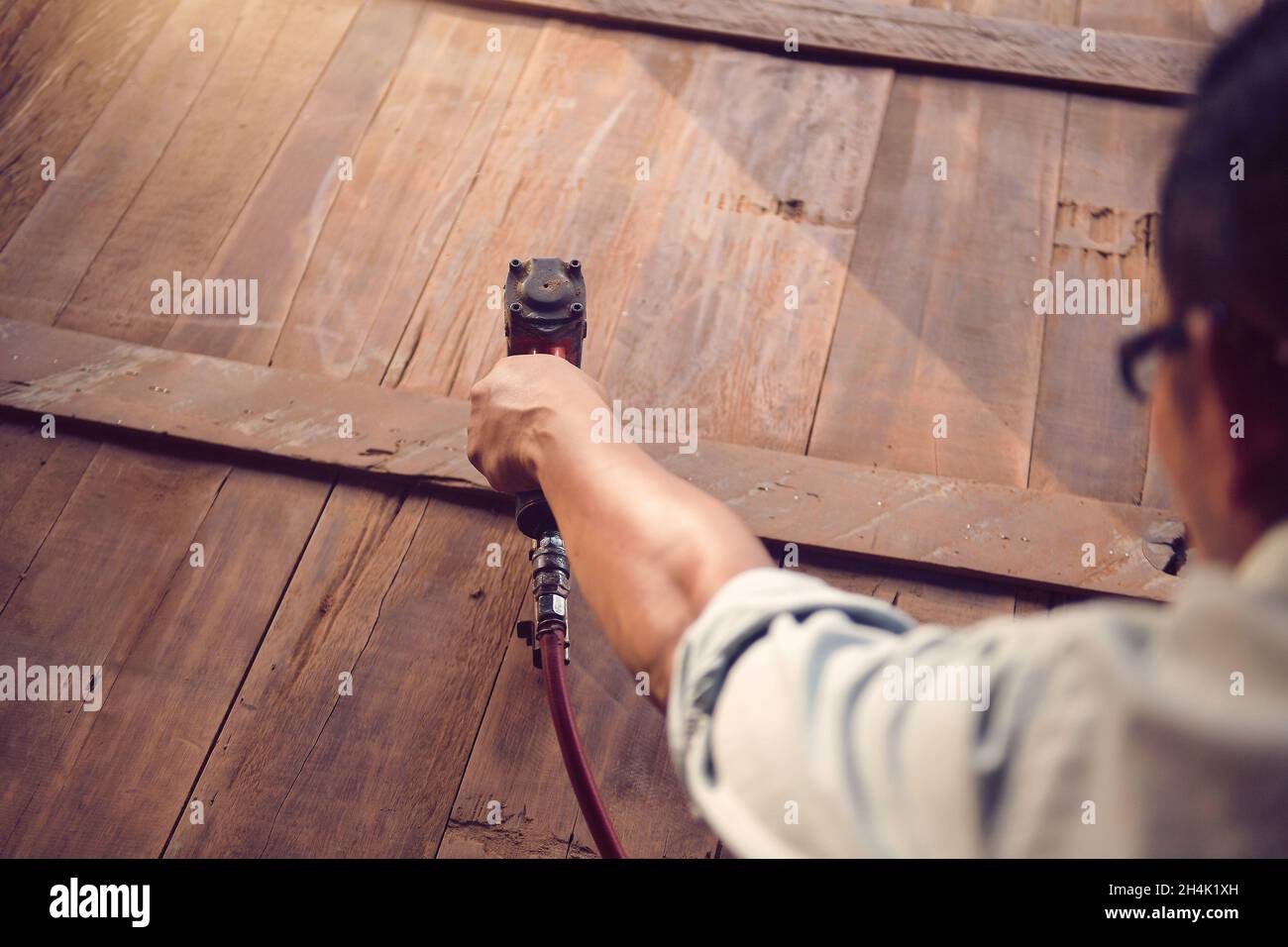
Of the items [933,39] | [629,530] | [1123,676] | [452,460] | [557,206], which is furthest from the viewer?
[933,39]

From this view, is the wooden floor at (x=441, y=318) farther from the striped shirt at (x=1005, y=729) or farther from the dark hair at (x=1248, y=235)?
the dark hair at (x=1248, y=235)

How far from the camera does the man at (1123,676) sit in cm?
44

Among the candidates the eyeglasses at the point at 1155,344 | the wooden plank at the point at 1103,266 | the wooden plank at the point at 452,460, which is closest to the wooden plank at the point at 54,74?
the wooden plank at the point at 452,460

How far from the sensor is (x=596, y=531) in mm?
826

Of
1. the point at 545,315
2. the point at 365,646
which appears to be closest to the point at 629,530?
the point at 545,315

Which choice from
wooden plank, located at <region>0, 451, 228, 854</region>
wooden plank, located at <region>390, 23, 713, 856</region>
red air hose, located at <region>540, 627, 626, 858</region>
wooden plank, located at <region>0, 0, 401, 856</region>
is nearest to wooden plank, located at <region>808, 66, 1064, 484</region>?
wooden plank, located at <region>390, 23, 713, 856</region>

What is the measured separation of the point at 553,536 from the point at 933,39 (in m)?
1.43

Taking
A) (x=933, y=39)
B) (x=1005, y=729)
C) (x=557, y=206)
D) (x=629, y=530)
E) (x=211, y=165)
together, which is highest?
(x=933, y=39)

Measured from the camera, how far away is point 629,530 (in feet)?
2.62

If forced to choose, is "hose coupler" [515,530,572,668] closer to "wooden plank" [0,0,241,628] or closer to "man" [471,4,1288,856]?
"man" [471,4,1288,856]

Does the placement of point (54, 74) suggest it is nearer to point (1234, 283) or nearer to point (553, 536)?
point (553, 536)

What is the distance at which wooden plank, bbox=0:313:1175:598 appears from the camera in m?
1.49

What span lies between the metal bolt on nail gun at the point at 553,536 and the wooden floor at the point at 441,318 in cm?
19

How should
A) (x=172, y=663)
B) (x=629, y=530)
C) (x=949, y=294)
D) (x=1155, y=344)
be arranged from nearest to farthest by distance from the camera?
(x=1155, y=344)
(x=629, y=530)
(x=172, y=663)
(x=949, y=294)
